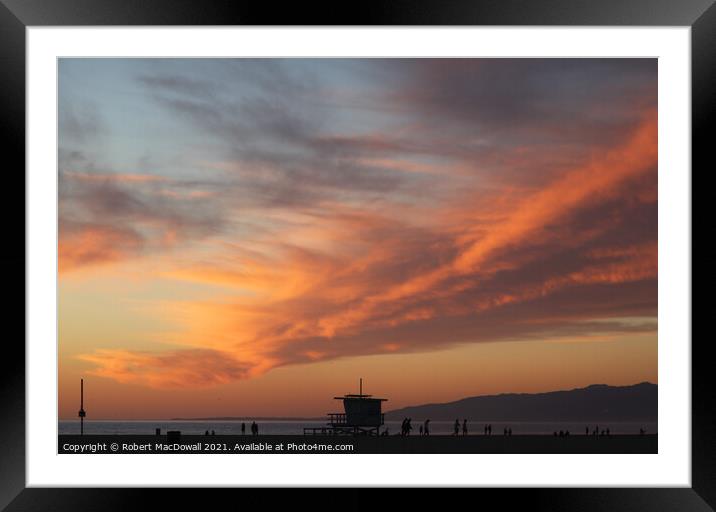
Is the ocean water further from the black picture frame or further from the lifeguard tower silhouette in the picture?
the black picture frame

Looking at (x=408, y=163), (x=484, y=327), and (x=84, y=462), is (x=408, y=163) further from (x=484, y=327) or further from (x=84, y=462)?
(x=84, y=462)

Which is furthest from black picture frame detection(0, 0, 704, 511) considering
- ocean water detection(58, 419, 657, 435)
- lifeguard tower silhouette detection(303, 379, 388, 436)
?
ocean water detection(58, 419, 657, 435)

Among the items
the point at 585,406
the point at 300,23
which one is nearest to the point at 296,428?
the point at 585,406

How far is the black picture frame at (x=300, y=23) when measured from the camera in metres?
3.63

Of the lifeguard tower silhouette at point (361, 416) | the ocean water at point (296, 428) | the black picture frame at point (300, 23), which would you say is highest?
the black picture frame at point (300, 23)

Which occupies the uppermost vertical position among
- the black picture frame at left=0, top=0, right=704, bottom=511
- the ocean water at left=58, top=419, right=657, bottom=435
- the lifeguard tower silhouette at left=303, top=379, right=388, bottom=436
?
the black picture frame at left=0, top=0, right=704, bottom=511

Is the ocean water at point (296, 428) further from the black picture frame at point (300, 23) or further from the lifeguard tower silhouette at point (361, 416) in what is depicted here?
the black picture frame at point (300, 23)

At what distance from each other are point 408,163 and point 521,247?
8140 mm

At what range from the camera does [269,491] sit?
369 cm

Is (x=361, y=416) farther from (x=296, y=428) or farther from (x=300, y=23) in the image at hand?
(x=296, y=428)

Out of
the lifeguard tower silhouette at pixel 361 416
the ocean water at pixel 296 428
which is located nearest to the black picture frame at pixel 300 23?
the lifeguard tower silhouette at pixel 361 416

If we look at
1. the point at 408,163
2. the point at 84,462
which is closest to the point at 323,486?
the point at 84,462

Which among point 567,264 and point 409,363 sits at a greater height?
point 567,264

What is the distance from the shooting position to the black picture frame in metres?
3.63
